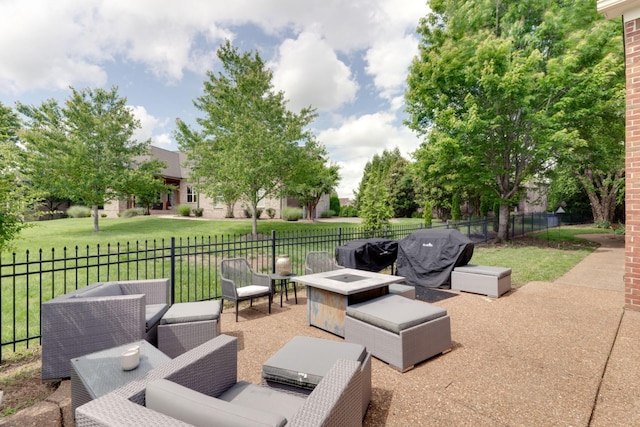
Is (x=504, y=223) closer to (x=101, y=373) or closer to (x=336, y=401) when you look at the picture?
(x=336, y=401)

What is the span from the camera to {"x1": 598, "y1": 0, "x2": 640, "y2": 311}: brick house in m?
5.32

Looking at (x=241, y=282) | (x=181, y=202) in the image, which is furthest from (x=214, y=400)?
(x=181, y=202)

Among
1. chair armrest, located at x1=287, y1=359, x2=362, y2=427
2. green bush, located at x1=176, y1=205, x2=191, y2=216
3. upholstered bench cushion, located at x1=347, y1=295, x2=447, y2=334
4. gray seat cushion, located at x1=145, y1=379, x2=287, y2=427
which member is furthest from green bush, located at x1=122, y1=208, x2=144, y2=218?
chair armrest, located at x1=287, y1=359, x2=362, y2=427

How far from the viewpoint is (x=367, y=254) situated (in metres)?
7.48

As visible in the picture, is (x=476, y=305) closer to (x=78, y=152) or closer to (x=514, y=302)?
(x=514, y=302)

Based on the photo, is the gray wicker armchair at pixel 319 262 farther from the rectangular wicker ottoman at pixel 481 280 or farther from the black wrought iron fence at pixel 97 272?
the rectangular wicker ottoman at pixel 481 280

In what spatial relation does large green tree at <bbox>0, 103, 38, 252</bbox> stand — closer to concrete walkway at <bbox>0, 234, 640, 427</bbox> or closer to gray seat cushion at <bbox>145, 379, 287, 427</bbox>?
concrete walkway at <bbox>0, 234, 640, 427</bbox>

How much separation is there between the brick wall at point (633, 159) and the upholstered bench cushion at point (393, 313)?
412 cm

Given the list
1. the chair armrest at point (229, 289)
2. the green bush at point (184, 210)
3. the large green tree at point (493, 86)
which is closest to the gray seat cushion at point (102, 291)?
the chair armrest at point (229, 289)

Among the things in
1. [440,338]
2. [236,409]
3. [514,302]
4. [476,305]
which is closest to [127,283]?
[236,409]

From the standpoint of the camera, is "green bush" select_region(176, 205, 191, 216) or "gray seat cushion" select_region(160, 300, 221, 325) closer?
"gray seat cushion" select_region(160, 300, 221, 325)

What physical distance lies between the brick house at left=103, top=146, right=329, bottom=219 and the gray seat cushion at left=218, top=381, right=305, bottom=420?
81.6 ft

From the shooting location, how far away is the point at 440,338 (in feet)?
13.2

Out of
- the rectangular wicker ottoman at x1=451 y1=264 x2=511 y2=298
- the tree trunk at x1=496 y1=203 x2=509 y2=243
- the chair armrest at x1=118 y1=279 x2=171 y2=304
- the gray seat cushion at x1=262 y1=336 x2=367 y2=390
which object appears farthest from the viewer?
the tree trunk at x1=496 y1=203 x2=509 y2=243
